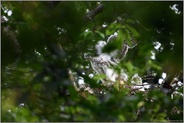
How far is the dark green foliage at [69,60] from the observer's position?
0.95 m

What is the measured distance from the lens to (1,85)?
112 centimetres

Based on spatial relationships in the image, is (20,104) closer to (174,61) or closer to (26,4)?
(26,4)

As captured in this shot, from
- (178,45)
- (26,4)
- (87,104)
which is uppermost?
(26,4)

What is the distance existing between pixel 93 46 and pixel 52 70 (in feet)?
0.72

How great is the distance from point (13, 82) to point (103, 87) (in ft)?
0.92

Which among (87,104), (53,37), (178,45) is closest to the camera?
(87,104)

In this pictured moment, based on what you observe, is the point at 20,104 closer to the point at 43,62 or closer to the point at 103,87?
the point at 43,62

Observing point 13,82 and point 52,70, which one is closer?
point 52,70

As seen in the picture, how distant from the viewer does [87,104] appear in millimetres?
917

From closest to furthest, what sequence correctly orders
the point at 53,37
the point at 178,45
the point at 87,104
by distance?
the point at 87,104 < the point at 53,37 < the point at 178,45

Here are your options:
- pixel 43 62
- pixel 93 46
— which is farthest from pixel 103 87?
pixel 43 62

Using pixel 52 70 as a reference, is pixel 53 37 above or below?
above

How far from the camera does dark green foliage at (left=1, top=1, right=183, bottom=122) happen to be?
3.13ft

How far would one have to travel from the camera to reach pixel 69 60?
100cm
